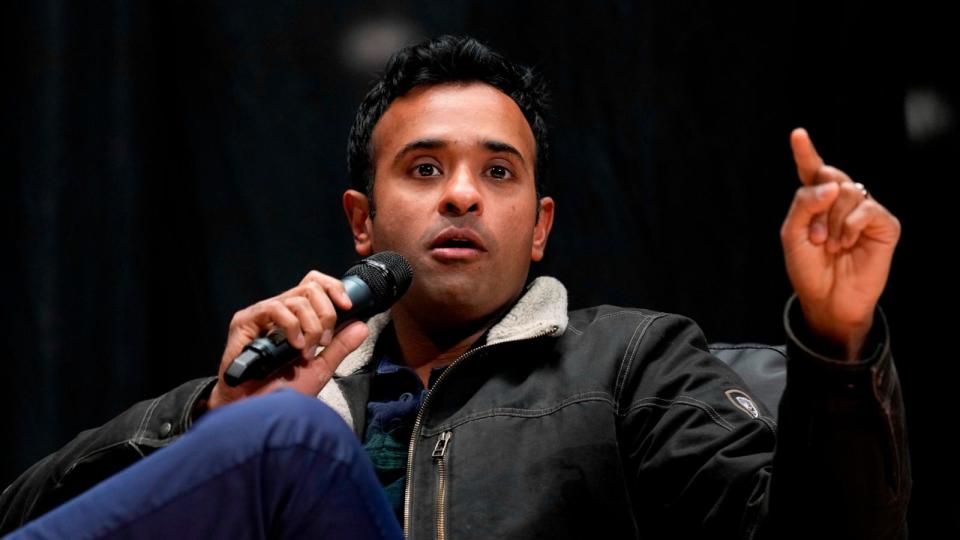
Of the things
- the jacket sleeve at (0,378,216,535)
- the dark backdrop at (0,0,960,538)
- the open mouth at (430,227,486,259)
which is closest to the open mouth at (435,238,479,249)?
the open mouth at (430,227,486,259)

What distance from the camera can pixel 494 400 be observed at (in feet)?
4.08

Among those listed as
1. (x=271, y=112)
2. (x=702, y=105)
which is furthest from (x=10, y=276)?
(x=702, y=105)

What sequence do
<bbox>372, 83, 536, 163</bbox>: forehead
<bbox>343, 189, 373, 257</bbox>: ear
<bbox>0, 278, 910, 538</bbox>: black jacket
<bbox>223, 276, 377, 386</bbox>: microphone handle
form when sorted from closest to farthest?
<bbox>223, 276, 377, 386</bbox>: microphone handle → <bbox>0, 278, 910, 538</bbox>: black jacket → <bbox>372, 83, 536, 163</bbox>: forehead → <bbox>343, 189, 373, 257</bbox>: ear

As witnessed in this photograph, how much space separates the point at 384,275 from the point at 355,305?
0.07m

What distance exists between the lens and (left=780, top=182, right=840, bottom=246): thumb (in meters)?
0.85

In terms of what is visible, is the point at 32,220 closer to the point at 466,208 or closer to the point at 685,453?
the point at 466,208

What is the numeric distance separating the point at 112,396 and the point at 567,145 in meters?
0.87

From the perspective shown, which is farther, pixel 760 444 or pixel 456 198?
pixel 456 198

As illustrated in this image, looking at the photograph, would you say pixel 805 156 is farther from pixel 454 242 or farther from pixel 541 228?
pixel 541 228

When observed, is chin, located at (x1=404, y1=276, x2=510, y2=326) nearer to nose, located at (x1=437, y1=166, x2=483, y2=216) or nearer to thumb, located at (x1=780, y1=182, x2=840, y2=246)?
nose, located at (x1=437, y1=166, x2=483, y2=216)

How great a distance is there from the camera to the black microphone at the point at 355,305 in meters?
0.97

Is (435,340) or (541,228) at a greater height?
(541,228)

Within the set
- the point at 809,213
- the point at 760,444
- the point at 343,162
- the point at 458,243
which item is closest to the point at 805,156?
the point at 809,213

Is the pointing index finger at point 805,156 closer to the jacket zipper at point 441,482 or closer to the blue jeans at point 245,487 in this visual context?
the blue jeans at point 245,487
